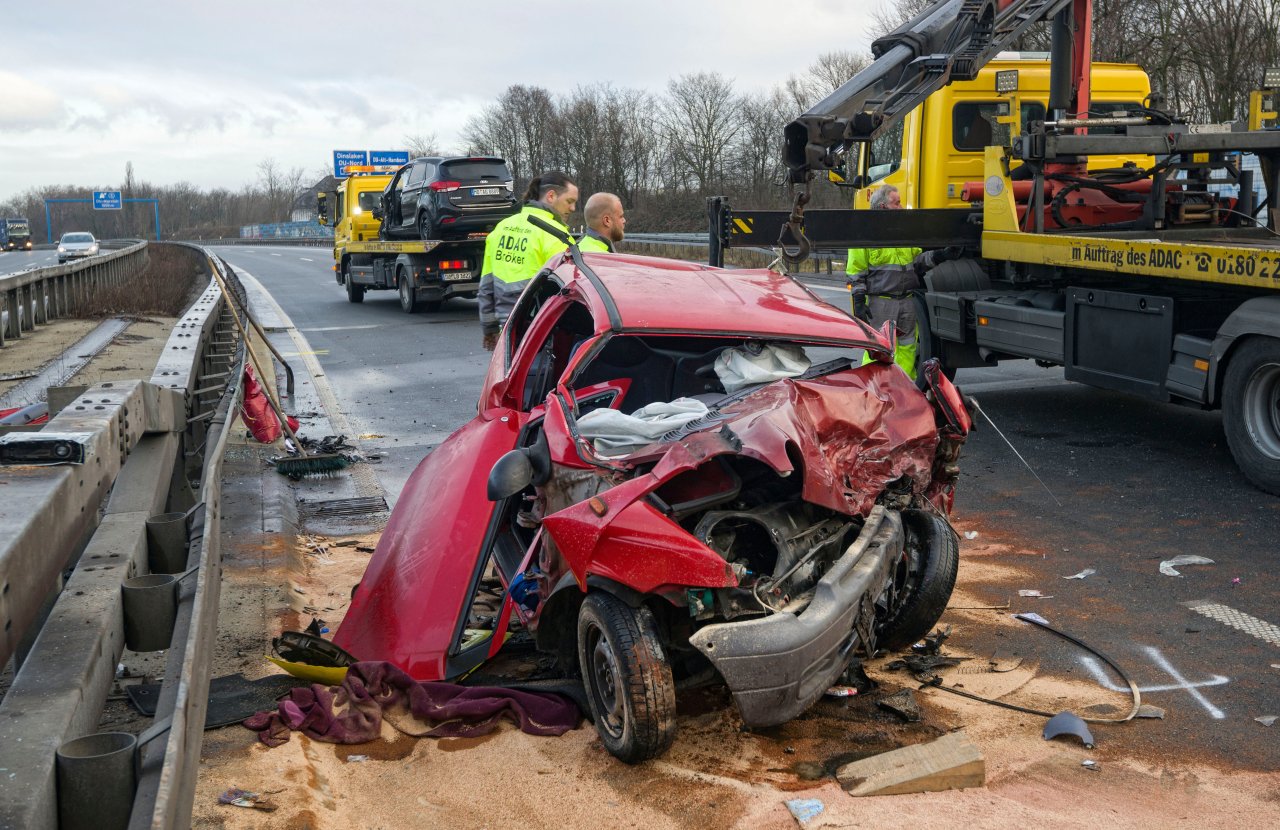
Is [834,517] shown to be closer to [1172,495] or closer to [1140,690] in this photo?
[1140,690]

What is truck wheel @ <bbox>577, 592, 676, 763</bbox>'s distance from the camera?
12.3 feet

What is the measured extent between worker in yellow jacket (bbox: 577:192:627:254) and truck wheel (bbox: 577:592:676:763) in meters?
4.06

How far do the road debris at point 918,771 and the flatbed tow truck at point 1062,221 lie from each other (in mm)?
4522

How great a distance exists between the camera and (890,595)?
443 cm

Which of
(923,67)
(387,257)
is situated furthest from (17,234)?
(923,67)

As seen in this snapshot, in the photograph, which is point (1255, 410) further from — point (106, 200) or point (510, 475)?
point (106, 200)

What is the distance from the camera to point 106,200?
105 meters

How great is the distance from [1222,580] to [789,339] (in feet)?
8.45

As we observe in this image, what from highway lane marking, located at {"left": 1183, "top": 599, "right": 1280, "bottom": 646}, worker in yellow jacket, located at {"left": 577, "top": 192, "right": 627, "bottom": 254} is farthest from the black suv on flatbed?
highway lane marking, located at {"left": 1183, "top": 599, "right": 1280, "bottom": 646}

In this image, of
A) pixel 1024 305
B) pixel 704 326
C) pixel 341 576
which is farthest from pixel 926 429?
pixel 1024 305

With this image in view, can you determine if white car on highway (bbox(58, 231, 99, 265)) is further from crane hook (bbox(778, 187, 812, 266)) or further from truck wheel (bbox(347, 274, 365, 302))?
crane hook (bbox(778, 187, 812, 266))

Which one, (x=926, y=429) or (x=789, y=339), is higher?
(x=789, y=339)

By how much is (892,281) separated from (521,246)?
4622 mm

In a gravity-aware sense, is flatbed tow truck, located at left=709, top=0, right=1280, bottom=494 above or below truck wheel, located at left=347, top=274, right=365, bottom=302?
above
